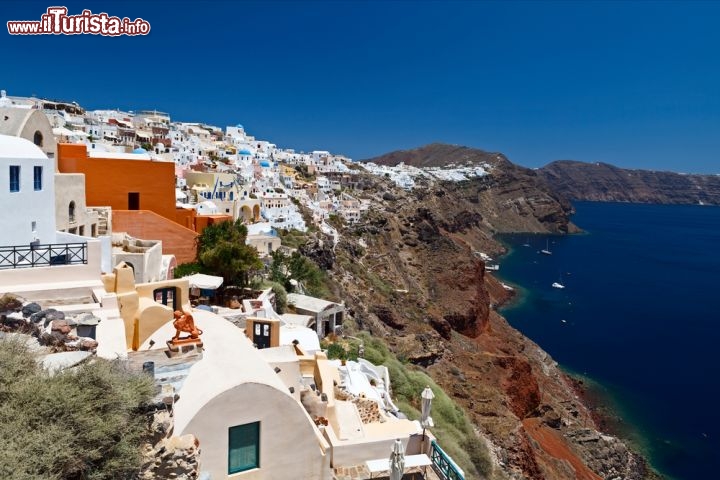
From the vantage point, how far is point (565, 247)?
407 ft

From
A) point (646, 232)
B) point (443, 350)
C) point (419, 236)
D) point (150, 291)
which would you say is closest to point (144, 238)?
point (150, 291)

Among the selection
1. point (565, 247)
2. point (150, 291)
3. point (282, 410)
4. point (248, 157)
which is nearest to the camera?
point (282, 410)

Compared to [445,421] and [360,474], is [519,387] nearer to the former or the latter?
[445,421]

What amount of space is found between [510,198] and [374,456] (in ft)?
548

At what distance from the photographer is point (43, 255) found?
428 inches

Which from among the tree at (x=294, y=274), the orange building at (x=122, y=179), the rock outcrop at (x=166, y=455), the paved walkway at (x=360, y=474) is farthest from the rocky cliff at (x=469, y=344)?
the orange building at (x=122, y=179)

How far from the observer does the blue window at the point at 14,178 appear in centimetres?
1212

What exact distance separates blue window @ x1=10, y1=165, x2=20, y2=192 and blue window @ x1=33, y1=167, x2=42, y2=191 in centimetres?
52

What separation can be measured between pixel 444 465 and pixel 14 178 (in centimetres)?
1285

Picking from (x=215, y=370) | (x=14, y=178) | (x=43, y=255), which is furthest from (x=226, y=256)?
(x=215, y=370)

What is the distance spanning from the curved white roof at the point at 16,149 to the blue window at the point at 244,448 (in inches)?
374

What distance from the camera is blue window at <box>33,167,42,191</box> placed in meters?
12.9

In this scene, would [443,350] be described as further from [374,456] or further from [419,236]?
[419,236]

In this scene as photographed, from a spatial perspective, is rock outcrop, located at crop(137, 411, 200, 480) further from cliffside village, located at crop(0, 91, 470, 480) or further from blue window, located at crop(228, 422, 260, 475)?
blue window, located at crop(228, 422, 260, 475)
